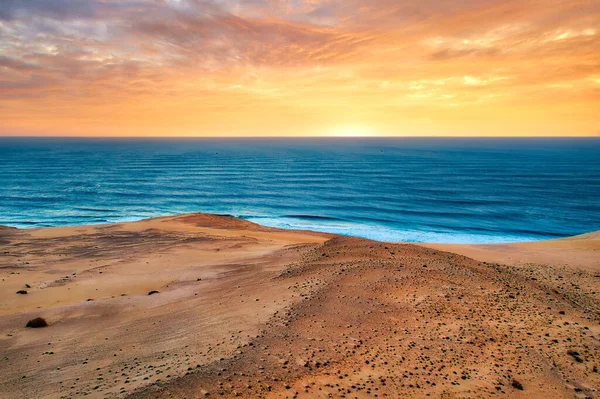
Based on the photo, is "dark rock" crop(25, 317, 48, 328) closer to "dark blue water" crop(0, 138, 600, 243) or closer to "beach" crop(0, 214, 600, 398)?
"beach" crop(0, 214, 600, 398)

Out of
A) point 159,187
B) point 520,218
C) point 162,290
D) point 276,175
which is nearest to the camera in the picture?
point 162,290

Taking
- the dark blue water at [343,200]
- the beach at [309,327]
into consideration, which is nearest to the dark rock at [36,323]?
the beach at [309,327]

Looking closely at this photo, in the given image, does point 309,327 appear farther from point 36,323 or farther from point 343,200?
point 343,200

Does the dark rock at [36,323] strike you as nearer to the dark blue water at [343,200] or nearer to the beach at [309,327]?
the beach at [309,327]

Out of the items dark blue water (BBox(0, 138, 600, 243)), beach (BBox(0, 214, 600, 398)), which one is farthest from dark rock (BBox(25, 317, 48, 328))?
dark blue water (BBox(0, 138, 600, 243))

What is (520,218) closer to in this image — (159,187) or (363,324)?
(363,324)

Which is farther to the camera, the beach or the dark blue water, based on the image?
the dark blue water

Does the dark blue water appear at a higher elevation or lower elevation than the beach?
lower

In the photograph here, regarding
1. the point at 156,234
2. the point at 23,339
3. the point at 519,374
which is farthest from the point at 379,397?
the point at 156,234
